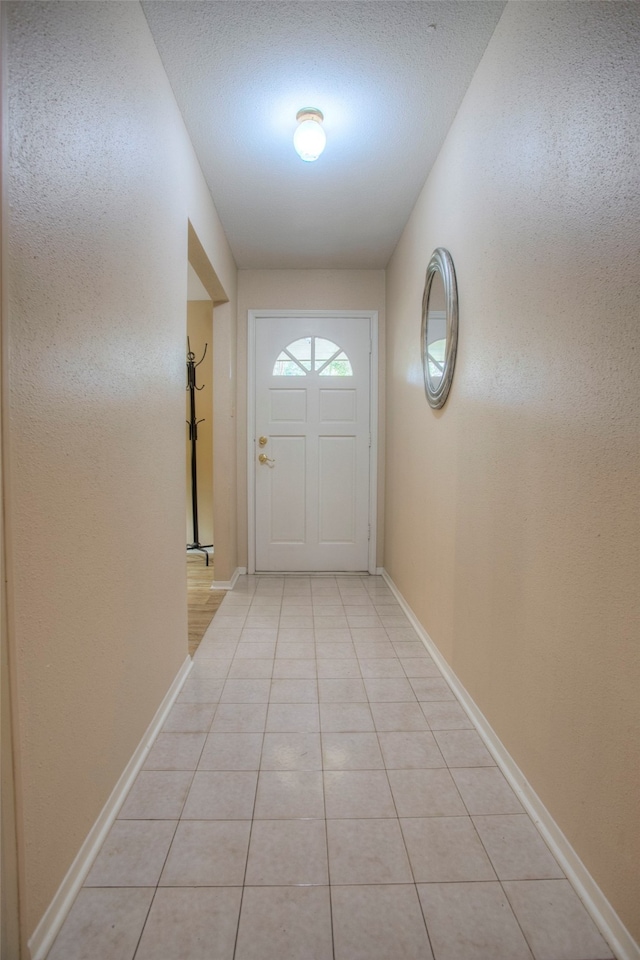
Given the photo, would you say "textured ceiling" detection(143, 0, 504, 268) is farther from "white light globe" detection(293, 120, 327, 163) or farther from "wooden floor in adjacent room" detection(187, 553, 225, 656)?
"wooden floor in adjacent room" detection(187, 553, 225, 656)

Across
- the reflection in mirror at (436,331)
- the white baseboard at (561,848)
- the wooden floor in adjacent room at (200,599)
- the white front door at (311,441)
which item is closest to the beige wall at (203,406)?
the wooden floor in adjacent room at (200,599)

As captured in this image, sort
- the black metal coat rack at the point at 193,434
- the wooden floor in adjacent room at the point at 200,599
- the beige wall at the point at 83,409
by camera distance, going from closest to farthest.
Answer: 1. the beige wall at the point at 83,409
2. the wooden floor in adjacent room at the point at 200,599
3. the black metal coat rack at the point at 193,434

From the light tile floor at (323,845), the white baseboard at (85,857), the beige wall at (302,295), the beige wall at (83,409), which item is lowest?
the light tile floor at (323,845)

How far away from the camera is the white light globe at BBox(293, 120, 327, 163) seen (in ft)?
6.39

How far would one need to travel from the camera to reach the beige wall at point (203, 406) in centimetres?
472

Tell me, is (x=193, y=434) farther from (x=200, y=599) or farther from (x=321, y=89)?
(x=321, y=89)

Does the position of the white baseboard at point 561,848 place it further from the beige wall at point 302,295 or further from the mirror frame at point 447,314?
the beige wall at point 302,295

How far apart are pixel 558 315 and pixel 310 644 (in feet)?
6.12

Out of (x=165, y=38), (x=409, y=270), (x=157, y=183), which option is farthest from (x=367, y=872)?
(x=409, y=270)

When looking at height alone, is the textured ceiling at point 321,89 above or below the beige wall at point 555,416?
above

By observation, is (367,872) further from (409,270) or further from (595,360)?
(409,270)

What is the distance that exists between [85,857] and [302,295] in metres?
3.53

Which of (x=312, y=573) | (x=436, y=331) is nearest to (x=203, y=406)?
(x=312, y=573)

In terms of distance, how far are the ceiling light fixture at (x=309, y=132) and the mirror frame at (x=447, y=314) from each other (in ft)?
2.28
